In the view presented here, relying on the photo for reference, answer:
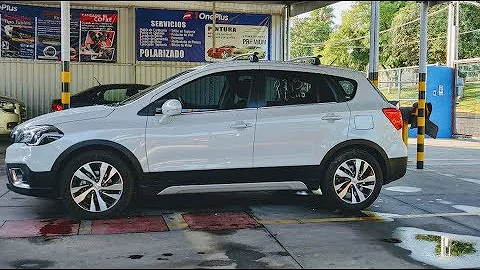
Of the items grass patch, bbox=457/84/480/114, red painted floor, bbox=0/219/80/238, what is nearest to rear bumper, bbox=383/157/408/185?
red painted floor, bbox=0/219/80/238

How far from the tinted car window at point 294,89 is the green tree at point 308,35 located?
172 ft

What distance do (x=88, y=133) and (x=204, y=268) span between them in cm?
220

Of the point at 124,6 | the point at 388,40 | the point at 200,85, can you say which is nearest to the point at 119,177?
the point at 200,85

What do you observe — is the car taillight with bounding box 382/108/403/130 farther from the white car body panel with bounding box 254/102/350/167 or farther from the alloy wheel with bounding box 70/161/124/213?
→ the alloy wheel with bounding box 70/161/124/213

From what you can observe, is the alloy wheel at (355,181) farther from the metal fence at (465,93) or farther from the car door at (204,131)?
the metal fence at (465,93)

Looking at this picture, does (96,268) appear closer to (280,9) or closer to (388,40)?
(280,9)

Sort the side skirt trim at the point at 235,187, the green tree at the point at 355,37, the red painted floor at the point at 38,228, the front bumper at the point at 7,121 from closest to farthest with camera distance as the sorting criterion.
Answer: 1. the red painted floor at the point at 38,228
2. the side skirt trim at the point at 235,187
3. the front bumper at the point at 7,121
4. the green tree at the point at 355,37

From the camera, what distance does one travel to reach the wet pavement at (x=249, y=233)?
15.4 feet

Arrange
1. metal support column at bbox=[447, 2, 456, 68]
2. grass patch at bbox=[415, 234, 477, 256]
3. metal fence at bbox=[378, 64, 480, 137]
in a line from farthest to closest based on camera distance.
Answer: metal support column at bbox=[447, 2, 456, 68]
metal fence at bbox=[378, 64, 480, 137]
grass patch at bbox=[415, 234, 477, 256]

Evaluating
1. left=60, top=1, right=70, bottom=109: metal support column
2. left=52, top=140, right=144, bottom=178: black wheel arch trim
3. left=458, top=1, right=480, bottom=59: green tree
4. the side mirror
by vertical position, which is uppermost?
left=458, top=1, right=480, bottom=59: green tree

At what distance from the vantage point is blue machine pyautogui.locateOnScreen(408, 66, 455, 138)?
1881 centimetres

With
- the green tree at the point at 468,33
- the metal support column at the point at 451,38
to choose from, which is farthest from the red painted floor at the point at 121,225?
the green tree at the point at 468,33

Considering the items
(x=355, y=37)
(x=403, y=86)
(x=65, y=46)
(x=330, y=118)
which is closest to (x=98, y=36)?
(x=65, y=46)

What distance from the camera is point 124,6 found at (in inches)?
586
